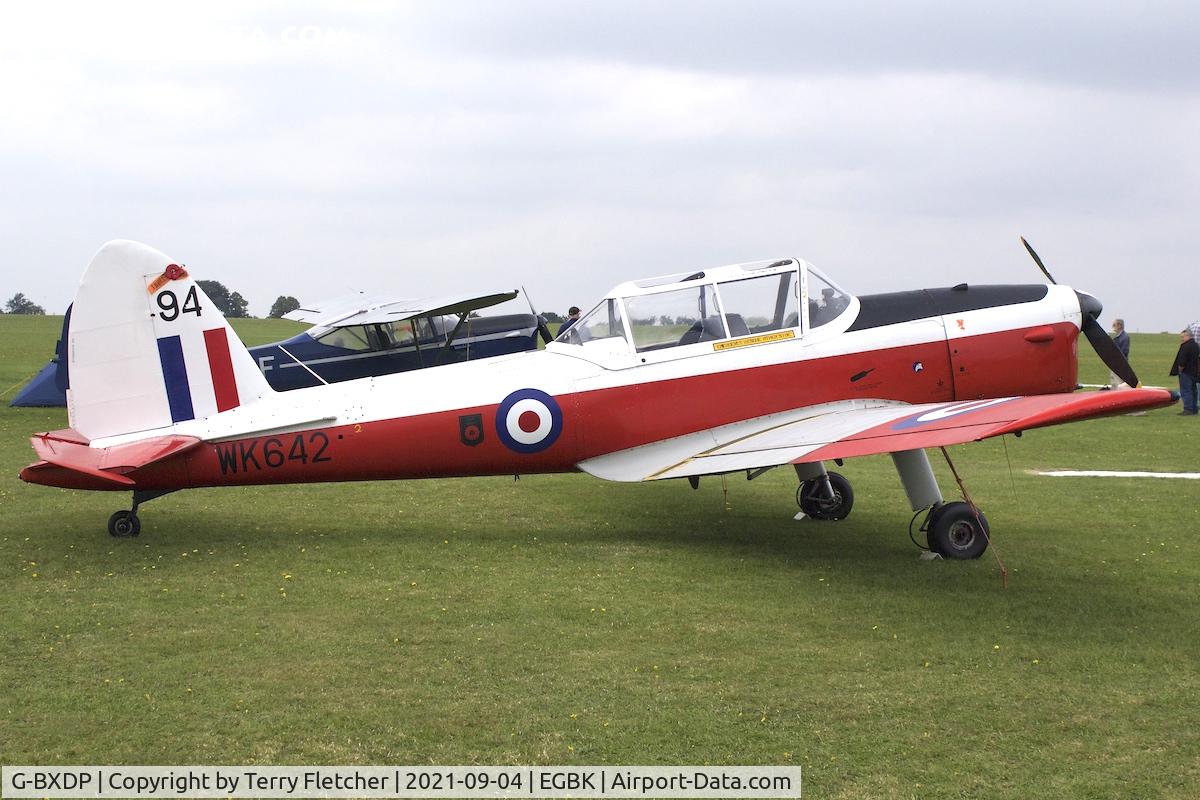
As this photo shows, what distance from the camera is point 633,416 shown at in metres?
8.18

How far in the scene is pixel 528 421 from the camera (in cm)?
805

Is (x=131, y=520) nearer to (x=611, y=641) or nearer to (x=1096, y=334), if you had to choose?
(x=611, y=641)

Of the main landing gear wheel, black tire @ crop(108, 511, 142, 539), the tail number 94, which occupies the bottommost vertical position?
the main landing gear wheel

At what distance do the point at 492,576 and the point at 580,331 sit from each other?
7.75 feet

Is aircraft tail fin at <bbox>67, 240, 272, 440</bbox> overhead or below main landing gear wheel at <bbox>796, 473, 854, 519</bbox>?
overhead

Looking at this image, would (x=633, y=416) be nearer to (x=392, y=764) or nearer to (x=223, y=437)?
(x=223, y=437)

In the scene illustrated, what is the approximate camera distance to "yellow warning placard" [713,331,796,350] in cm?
821

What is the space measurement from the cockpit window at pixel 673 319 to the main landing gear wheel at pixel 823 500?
1816 millimetres

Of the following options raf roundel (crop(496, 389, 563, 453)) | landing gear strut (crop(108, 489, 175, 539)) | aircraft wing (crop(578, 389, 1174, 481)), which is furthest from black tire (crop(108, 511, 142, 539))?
aircraft wing (crop(578, 389, 1174, 481))

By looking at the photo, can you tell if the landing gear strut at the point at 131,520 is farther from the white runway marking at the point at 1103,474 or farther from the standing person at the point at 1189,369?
the standing person at the point at 1189,369

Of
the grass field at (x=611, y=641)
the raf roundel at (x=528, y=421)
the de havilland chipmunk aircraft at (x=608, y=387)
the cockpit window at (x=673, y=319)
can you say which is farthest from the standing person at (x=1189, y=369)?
the raf roundel at (x=528, y=421)

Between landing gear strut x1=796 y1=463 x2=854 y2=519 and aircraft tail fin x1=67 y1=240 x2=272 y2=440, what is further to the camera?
landing gear strut x1=796 y1=463 x2=854 y2=519

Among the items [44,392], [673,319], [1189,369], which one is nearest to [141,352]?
[673,319]

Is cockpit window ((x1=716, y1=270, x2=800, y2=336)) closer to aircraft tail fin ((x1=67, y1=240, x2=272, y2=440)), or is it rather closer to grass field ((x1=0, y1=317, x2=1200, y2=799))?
grass field ((x1=0, y1=317, x2=1200, y2=799))
